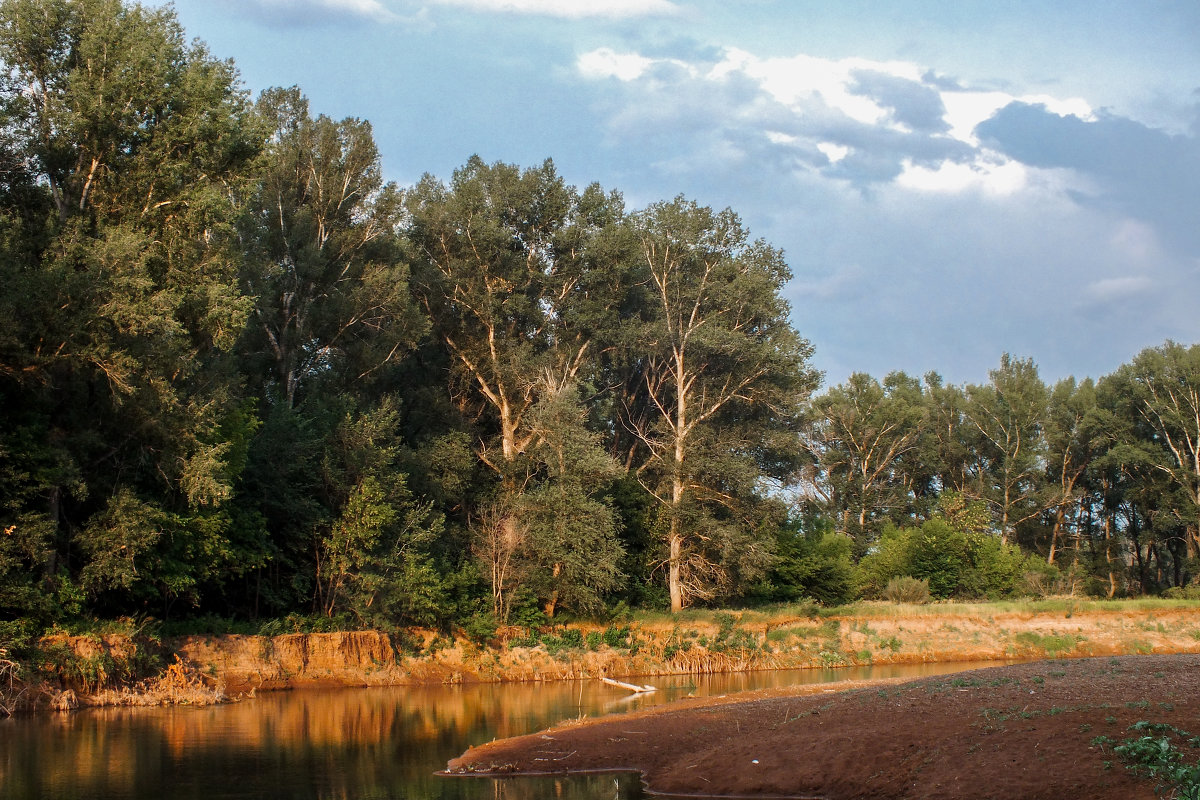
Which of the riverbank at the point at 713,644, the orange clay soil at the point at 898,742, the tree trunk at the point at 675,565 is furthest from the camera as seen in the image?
the tree trunk at the point at 675,565

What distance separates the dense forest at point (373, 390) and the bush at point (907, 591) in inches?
96.4

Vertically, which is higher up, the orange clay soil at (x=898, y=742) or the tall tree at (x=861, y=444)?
the tall tree at (x=861, y=444)

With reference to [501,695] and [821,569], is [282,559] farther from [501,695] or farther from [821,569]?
[821,569]

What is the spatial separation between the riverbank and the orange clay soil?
15747 millimetres

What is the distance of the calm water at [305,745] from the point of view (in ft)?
56.6

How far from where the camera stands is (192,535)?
32.4m

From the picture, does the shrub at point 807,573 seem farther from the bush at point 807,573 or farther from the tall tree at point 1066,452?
the tall tree at point 1066,452

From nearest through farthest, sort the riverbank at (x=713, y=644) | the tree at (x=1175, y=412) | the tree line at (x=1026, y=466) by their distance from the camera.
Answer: the riverbank at (x=713, y=644) → the tree at (x=1175, y=412) → the tree line at (x=1026, y=466)

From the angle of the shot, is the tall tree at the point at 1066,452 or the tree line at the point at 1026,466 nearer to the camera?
the tree line at the point at 1026,466

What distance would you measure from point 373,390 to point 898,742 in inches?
1509

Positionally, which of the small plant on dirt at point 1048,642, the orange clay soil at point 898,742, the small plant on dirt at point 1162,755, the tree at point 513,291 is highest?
the tree at point 513,291

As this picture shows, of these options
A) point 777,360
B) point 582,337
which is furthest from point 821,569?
point 582,337

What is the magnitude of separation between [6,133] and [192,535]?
13.9 meters

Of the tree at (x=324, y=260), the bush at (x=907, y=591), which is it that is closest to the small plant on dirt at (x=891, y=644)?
the bush at (x=907, y=591)
